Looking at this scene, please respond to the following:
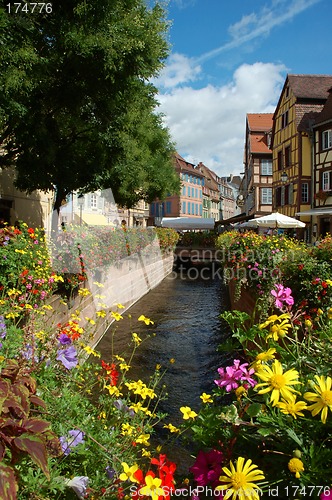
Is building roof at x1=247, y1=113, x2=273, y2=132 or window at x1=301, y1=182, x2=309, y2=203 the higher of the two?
building roof at x1=247, y1=113, x2=273, y2=132

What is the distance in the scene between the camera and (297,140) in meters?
26.4

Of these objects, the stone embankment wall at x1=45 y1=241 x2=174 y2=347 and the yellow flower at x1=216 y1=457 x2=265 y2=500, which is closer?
the yellow flower at x1=216 y1=457 x2=265 y2=500

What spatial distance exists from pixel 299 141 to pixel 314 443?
27262 millimetres

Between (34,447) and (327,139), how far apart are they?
2636 centimetres

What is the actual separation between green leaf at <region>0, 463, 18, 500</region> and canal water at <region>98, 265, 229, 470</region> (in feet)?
4.86

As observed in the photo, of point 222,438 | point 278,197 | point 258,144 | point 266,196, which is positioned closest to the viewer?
point 222,438

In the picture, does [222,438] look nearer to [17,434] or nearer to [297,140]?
[17,434]

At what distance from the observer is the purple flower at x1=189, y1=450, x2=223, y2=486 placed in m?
1.30

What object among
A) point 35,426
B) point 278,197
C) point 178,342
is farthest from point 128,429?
point 278,197

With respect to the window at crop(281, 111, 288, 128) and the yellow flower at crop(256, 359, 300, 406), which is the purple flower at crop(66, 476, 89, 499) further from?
the window at crop(281, 111, 288, 128)

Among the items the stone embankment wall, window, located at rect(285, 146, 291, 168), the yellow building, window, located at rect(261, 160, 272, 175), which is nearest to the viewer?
the stone embankment wall

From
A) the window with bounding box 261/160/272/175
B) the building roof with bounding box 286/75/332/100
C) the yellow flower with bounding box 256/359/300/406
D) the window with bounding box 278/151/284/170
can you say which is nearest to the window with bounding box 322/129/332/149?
the building roof with bounding box 286/75/332/100

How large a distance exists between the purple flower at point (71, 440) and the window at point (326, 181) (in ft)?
81.5

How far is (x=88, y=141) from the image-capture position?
9.67m
